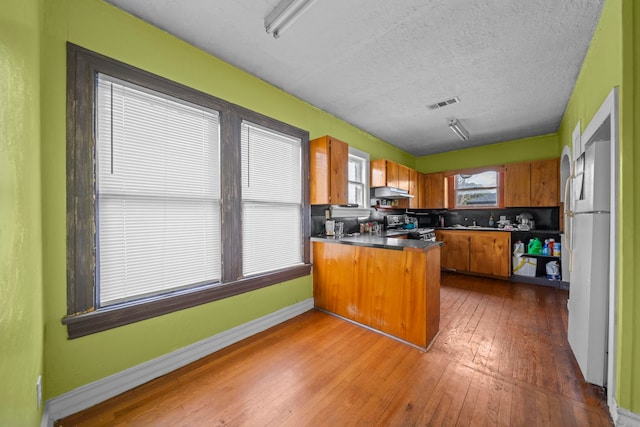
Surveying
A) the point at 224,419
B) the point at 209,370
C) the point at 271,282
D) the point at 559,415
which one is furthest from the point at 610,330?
the point at 209,370

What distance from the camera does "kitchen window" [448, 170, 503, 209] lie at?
530cm

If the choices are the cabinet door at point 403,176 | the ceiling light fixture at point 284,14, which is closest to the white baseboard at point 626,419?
the ceiling light fixture at point 284,14

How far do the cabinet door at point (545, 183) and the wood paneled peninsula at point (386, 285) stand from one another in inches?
138

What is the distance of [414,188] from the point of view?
5.64 meters

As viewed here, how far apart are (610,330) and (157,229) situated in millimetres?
3380

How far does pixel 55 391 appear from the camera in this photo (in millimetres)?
1529

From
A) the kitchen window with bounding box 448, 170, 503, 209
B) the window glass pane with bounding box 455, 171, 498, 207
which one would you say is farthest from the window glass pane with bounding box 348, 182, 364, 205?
the window glass pane with bounding box 455, 171, 498, 207

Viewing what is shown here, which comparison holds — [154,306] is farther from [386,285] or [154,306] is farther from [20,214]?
[386,285]

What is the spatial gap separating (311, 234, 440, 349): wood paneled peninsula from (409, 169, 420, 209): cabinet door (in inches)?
122

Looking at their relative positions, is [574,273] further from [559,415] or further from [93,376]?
[93,376]

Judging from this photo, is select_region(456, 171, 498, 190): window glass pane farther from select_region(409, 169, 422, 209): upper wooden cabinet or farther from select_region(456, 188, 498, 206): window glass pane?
select_region(409, 169, 422, 209): upper wooden cabinet

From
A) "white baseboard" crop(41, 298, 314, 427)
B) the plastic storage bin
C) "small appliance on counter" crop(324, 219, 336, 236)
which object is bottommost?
"white baseboard" crop(41, 298, 314, 427)

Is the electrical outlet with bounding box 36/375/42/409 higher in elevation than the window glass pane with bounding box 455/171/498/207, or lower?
lower

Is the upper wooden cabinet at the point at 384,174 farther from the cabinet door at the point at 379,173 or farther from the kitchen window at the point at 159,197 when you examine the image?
the kitchen window at the point at 159,197
